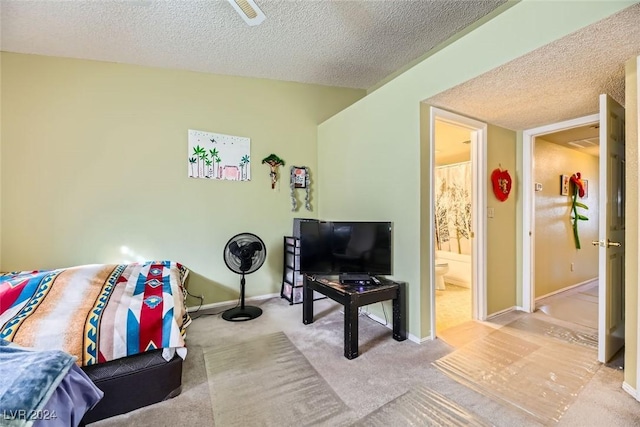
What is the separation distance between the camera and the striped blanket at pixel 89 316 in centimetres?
146

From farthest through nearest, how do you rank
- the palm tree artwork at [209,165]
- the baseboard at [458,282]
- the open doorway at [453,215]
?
the baseboard at [458,282]
the open doorway at [453,215]
the palm tree artwork at [209,165]

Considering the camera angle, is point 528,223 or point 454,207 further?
point 454,207

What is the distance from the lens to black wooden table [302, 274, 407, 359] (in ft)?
6.95

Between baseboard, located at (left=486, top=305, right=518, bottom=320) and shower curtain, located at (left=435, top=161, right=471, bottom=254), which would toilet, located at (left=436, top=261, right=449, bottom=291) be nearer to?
shower curtain, located at (left=435, top=161, right=471, bottom=254)

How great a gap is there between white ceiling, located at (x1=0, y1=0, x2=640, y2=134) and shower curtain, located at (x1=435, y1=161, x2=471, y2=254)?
5.00ft

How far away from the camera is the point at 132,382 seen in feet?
5.07

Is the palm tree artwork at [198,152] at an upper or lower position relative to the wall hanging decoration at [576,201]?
upper

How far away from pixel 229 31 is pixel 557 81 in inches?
107

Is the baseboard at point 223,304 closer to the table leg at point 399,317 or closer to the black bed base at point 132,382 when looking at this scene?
the black bed base at point 132,382

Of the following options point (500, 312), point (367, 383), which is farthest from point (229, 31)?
point (500, 312)

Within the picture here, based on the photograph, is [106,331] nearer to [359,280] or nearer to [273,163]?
[359,280]

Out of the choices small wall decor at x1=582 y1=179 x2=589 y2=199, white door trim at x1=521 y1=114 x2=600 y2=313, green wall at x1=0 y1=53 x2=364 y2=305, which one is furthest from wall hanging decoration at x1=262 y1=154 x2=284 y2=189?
small wall decor at x1=582 y1=179 x2=589 y2=199

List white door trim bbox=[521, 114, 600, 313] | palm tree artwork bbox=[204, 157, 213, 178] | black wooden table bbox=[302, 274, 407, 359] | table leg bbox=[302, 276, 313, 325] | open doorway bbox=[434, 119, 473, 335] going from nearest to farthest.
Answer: black wooden table bbox=[302, 274, 407, 359], table leg bbox=[302, 276, 313, 325], white door trim bbox=[521, 114, 600, 313], palm tree artwork bbox=[204, 157, 213, 178], open doorway bbox=[434, 119, 473, 335]

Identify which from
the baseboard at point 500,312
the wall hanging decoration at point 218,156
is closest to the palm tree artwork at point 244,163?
the wall hanging decoration at point 218,156
